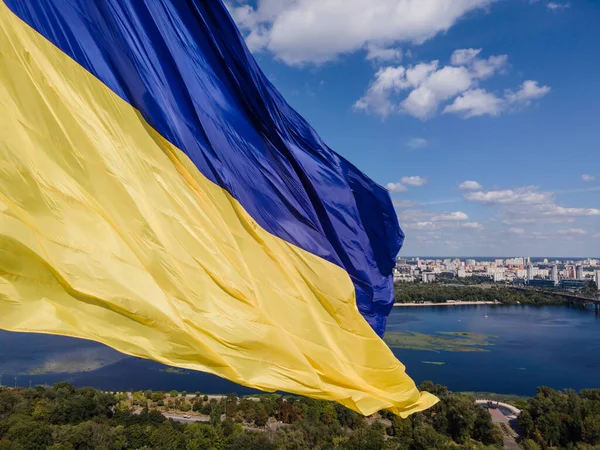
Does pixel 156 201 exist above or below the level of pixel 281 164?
below

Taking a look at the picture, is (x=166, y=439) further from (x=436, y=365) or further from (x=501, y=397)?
(x=436, y=365)

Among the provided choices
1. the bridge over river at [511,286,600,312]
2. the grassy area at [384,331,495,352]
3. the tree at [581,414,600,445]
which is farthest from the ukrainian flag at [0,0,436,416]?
the bridge over river at [511,286,600,312]

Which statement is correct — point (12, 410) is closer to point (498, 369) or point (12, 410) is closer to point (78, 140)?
point (78, 140)

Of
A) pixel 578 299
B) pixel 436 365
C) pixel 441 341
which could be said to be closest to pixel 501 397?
pixel 436 365

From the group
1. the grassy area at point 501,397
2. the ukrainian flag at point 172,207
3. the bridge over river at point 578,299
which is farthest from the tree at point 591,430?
the bridge over river at point 578,299

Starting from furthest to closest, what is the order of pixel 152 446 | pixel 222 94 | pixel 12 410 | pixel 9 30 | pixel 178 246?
pixel 12 410, pixel 152 446, pixel 222 94, pixel 178 246, pixel 9 30

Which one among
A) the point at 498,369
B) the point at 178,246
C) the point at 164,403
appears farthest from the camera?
the point at 498,369

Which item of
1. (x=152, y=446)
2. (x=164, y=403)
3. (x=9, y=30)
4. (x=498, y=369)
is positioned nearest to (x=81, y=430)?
(x=152, y=446)
